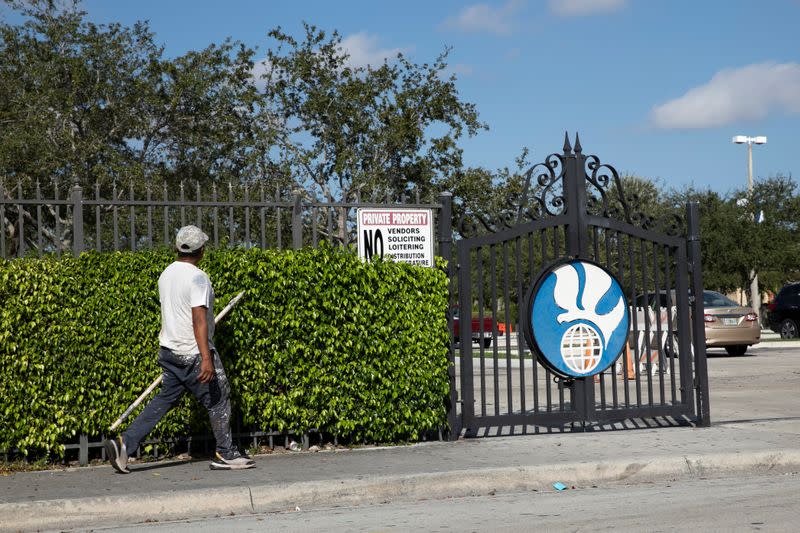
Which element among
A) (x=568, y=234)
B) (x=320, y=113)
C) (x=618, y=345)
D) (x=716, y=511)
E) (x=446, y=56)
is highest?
(x=446, y=56)

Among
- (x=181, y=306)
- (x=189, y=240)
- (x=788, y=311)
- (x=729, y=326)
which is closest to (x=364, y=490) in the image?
(x=181, y=306)

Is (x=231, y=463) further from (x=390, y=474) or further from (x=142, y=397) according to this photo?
(x=390, y=474)

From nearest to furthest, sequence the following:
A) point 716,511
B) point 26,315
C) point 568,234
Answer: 1. point 716,511
2. point 26,315
3. point 568,234

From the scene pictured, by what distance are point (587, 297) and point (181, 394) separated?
4.06 meters

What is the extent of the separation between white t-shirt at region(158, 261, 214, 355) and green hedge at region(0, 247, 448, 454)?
0.58 m

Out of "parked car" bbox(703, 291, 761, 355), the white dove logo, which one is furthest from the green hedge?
"parked car" bbox(703, 291, 761, 355)

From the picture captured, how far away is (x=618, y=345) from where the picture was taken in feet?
32.2

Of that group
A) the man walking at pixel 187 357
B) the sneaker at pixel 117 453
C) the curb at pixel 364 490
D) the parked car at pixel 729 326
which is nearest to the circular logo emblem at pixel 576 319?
the curb at pixel 364 490

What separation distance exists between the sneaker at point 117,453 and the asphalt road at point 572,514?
116cm

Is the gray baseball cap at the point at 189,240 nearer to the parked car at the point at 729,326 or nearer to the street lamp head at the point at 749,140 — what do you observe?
the parked car at the point at 729,326

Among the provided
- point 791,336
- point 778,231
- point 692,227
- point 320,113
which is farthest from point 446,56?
point 692,227

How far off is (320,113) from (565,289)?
76.4 feet

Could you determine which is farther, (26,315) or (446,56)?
(446,56)

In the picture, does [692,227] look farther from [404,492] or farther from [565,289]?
[404,492]
